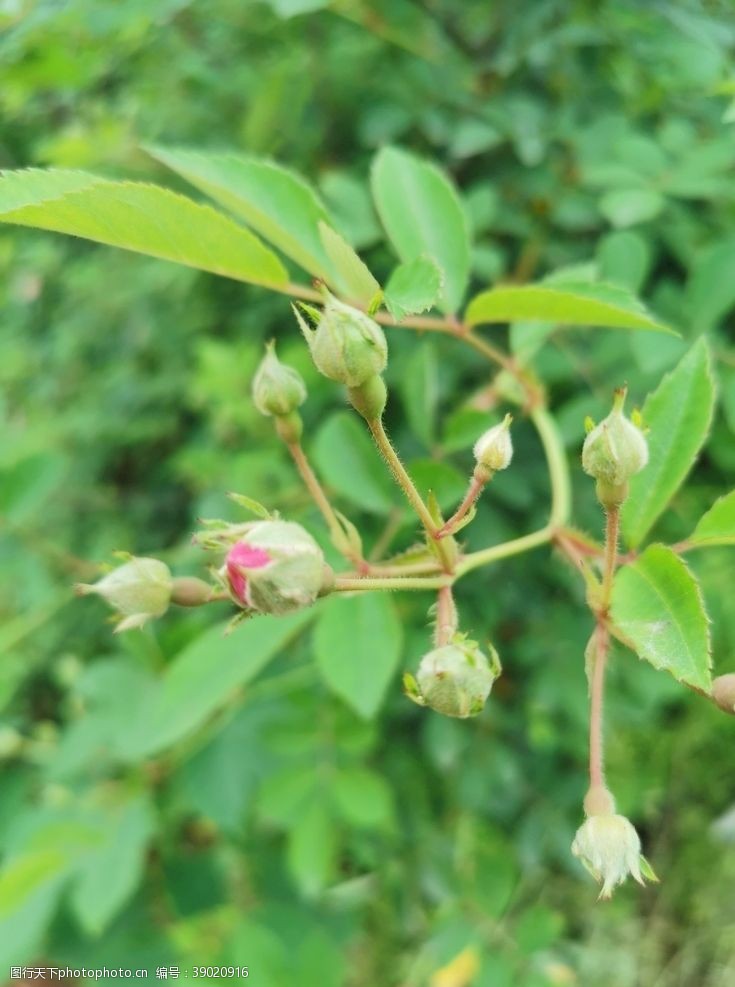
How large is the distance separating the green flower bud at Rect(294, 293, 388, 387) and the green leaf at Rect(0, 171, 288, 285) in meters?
0.17

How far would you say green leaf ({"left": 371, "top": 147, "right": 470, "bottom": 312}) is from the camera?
33.3 inches

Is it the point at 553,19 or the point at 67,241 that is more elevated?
the point at 553,19

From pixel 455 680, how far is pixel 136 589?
0.79ft

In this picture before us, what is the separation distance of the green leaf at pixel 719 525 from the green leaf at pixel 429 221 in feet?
1.15

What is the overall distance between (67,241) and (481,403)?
→ 4.32ft

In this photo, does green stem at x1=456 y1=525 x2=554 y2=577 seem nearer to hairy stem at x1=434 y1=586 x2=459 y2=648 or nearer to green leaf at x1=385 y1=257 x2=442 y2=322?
hairy stem at x1=434 y1=586 x2=459 y2=648

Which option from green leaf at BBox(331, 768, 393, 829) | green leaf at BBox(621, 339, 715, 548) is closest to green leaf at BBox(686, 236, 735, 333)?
green leaf at BBox(621, 339, 715, 548)

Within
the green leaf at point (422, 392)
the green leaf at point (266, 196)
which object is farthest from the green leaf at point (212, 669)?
the green leaf at point (266, 196)

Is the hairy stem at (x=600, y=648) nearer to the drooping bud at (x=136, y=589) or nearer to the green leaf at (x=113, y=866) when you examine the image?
the drooping bud at (x=136, y=589)

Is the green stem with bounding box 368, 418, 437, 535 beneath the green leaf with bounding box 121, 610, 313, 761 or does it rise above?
above

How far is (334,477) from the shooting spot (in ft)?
3.15

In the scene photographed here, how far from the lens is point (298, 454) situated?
2.21 feet

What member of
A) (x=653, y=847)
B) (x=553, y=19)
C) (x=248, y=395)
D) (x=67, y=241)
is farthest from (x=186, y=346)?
(x=653, y=847)

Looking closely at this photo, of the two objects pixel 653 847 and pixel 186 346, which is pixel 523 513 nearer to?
pixel 186 346
